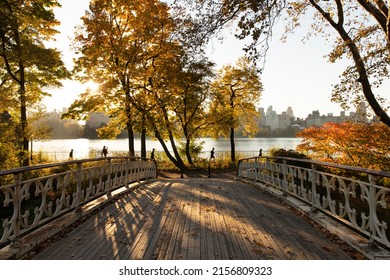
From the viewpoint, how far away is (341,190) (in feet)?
15.5

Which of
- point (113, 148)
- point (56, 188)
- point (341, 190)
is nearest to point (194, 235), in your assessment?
point (56, 188)

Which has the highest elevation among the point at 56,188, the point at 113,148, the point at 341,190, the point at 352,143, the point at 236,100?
the point at 236,100

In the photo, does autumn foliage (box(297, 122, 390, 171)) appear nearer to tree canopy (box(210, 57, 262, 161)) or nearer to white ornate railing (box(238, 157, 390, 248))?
white ornate railing (box(238, 157, 390, 248))

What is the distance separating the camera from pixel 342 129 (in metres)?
15.2

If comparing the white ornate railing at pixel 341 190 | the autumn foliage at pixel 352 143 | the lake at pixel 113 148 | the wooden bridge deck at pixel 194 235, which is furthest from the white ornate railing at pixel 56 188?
the lake at pixel 113 148

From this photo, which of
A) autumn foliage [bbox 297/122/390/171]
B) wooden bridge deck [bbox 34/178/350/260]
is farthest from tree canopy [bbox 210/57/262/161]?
wooden bridge deck [bbox 34/178/350/260]

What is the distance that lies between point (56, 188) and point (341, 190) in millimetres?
4661

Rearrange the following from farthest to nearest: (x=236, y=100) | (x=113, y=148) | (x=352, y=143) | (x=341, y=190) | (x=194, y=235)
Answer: (x=113, y=148) → (x=236, y=100) → (x=352, y=143) → (x=341, y=190) → (x=194, y=235)

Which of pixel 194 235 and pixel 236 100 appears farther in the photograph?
pixel 236 100

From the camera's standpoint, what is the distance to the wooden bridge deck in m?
3.82

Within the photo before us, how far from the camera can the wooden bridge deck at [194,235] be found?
3.82 metres

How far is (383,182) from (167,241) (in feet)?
42.3

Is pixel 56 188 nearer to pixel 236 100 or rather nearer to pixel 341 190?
pixel 341 190
